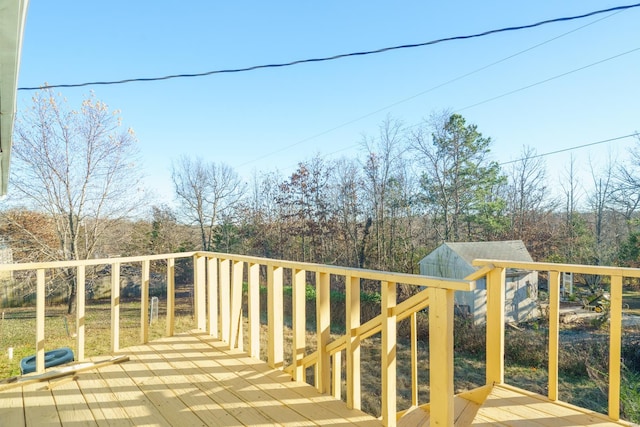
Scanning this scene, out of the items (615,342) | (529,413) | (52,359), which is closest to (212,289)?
(52,359)

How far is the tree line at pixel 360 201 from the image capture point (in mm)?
10156

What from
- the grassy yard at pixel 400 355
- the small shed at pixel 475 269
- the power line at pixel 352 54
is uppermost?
the power line at pixel 352 54

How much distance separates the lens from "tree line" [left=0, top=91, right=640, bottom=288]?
10.2 m

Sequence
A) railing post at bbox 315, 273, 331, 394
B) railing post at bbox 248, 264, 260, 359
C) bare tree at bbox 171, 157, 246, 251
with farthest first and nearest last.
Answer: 1. bare tree at bbox 171, 157, 246, 251
2. railing post at bbox 248, 264, 260, 359
3. railing post at bbox 315, 273, 331, 394

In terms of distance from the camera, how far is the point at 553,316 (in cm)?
217

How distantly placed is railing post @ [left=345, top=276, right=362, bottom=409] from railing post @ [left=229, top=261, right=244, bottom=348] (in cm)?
132

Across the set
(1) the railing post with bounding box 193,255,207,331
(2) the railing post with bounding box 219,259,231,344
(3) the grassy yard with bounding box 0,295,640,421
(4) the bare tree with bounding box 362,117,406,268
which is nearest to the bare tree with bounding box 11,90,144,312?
(3) the grassy yard with bounding box 0,295,640,421

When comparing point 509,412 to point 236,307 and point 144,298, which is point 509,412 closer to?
point 236,307

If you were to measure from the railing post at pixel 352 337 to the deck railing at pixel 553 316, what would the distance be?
1009mm

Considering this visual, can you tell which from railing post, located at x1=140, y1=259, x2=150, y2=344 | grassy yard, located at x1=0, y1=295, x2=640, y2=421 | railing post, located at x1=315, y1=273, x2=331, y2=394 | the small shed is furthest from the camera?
the small shed

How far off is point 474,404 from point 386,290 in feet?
4.50

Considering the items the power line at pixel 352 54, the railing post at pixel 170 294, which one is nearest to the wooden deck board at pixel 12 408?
the railing post at pixel 170 294

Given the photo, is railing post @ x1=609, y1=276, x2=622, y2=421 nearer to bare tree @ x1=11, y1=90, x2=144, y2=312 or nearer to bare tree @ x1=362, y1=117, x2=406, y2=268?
bare tree @ x1=362, y1=117, x2=406, y2=268

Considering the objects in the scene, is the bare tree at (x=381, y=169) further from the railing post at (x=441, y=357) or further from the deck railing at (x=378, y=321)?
the railing post at (x=441, y=357)
